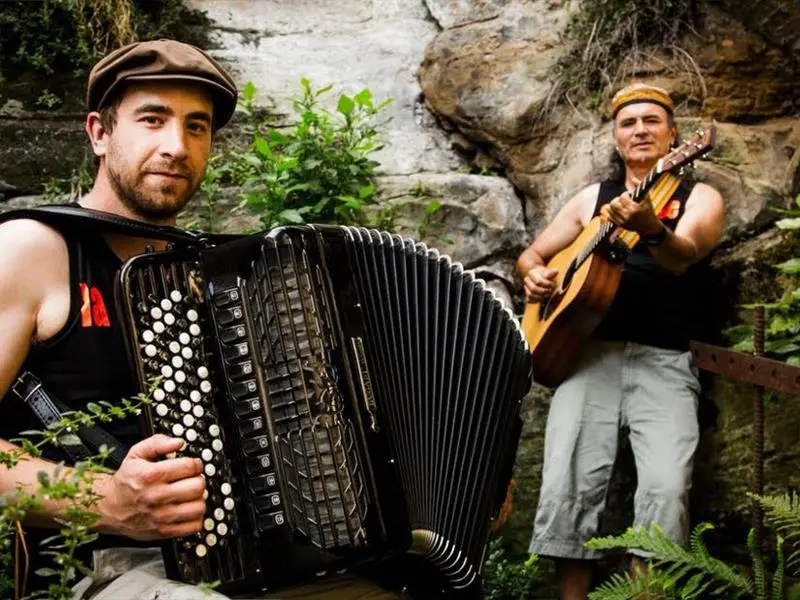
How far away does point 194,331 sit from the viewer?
1769mm

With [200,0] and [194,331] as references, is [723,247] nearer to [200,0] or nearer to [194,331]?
[194,331]

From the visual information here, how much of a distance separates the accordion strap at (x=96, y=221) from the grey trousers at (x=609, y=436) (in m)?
1.85

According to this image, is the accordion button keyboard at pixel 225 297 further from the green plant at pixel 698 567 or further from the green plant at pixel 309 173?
the green plant at pixel 309 173

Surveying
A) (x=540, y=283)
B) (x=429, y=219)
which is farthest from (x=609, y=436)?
(x=429, y=219)

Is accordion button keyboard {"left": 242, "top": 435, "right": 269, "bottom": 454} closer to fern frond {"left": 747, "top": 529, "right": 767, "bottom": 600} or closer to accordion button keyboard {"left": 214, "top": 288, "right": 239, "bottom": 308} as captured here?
accordion button keyboard {"left": 214, "top": 288, "right": 239, "bottom": 308}

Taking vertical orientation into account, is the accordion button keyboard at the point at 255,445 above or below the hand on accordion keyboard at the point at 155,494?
above

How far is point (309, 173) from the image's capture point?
12.7 ft

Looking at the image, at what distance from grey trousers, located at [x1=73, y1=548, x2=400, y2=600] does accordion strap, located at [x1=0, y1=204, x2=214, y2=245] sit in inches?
23.3

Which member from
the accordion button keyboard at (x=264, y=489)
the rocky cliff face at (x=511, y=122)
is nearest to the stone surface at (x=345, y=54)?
the rocky cliff face at (x=511, y=122)

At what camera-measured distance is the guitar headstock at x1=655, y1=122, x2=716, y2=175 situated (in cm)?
306

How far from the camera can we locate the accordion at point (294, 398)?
5.67 feet

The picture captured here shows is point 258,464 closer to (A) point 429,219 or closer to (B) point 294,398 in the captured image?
(B) point 294,398

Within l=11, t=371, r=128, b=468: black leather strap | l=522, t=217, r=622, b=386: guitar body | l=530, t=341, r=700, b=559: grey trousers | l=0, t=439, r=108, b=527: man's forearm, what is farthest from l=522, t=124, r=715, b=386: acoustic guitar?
l=0, t=439, r=108, b=527: man's forearm

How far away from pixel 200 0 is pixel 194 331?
12.8 feet
